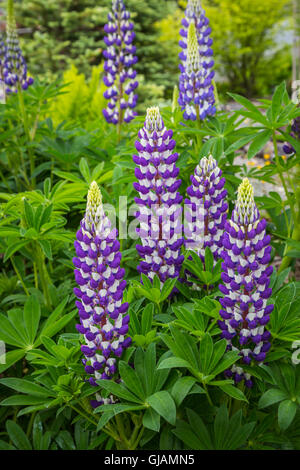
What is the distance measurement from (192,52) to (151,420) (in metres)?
1.67

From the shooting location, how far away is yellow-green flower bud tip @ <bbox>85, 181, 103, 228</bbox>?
1.36 meters

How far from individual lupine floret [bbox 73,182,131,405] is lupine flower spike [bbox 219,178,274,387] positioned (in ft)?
Result: 1.08

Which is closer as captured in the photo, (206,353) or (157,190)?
(206,353)

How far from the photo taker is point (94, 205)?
137 centimetres

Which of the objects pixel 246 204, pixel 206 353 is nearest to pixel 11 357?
pixel 206 353

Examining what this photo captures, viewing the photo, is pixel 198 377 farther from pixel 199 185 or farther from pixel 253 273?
pixel 199 185

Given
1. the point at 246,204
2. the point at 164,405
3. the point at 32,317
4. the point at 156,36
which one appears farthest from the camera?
the point at 156,36

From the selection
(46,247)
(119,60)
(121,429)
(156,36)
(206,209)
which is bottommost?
(121,429)

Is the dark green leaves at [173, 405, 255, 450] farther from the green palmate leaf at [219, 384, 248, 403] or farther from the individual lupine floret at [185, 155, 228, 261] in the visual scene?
the individual lupine floret at [185, 155, 228, 261]

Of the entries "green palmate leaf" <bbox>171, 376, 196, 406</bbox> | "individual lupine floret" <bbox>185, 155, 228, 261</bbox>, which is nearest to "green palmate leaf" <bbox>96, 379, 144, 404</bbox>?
"green palmate leaf" <bbox>171, 376, 196, 406</bbox>

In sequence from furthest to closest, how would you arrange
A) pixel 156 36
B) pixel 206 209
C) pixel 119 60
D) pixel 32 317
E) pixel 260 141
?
pixel 156 36 < pixel 119 60 < pixel 260 141 < pixel 32 317 < pixel 206 209

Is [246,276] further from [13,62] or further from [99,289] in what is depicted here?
[13,62]

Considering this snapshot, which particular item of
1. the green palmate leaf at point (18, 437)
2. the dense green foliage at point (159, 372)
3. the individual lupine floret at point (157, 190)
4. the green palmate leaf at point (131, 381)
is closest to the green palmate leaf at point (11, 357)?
the dense green foliage at point (159, 372)
